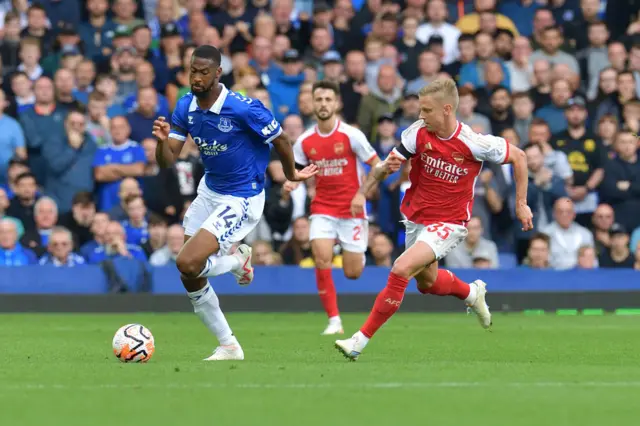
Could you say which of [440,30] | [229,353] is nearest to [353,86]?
[440,30]

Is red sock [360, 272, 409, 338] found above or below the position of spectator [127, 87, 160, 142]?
above

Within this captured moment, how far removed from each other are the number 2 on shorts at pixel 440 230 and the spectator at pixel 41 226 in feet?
27.3

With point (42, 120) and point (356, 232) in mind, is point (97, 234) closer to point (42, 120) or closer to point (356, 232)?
point (42, 120)

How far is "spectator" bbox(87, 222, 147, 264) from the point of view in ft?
59.1

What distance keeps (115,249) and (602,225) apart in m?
6.94

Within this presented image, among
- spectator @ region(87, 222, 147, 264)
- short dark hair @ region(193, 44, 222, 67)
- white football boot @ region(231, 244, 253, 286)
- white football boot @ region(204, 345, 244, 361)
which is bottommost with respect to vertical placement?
spectator @ region(87, 222, 147, 264)

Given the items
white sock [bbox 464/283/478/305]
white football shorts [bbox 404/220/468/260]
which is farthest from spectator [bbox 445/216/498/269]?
white football shorts [bbox 404/220/468/260]

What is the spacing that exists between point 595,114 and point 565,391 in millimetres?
12942

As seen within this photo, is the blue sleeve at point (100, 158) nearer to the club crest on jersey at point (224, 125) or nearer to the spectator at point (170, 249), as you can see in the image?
the spectator at point (170, 249)

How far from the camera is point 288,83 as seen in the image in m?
20.0

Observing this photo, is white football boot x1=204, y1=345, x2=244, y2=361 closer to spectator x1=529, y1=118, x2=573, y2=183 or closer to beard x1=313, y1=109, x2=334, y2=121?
beard x1=313, y1=109, x2=334, y2=121

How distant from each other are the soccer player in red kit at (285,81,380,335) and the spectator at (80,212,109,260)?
3895mm

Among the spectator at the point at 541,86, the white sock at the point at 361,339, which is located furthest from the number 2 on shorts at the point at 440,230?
the spectator at the point at 541,86

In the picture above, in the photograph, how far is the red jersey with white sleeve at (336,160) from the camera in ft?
49.4
